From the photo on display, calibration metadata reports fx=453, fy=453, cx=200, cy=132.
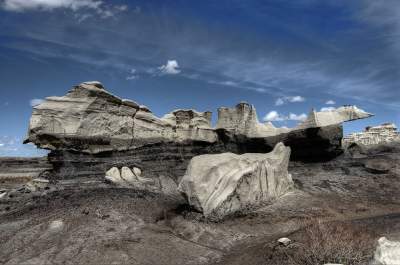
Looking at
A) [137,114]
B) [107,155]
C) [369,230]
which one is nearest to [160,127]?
[137,114]

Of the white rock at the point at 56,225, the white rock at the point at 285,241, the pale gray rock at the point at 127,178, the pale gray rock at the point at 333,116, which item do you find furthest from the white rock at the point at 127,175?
the pale gray rock at the point at 333,116

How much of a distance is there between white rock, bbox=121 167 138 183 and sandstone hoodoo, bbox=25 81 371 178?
1.73ft

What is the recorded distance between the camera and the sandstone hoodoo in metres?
18.6

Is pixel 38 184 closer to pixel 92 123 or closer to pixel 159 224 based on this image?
pixel 92 123

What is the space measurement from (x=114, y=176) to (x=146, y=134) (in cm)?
321

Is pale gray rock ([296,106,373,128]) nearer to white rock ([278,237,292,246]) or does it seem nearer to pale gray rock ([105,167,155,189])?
pale gray rock ([105,167,155,189])

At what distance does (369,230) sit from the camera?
1364 centimetres

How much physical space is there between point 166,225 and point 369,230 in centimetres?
657

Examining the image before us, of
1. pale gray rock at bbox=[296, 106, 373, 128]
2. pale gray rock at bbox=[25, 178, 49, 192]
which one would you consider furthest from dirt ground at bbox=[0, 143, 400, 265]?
pale gray rock at bbox=[296, 106, 373, 128]

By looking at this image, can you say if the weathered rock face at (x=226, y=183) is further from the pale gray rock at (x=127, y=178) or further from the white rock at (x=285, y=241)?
the white rock at (x=285, y=241)

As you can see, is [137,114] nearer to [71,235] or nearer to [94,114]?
[94,114]

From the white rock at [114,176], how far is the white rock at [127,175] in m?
0.19

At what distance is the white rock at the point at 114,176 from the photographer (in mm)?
18438

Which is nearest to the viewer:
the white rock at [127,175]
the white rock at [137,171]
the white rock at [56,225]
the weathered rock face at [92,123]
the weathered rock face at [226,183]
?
the white rock at [56,225]
